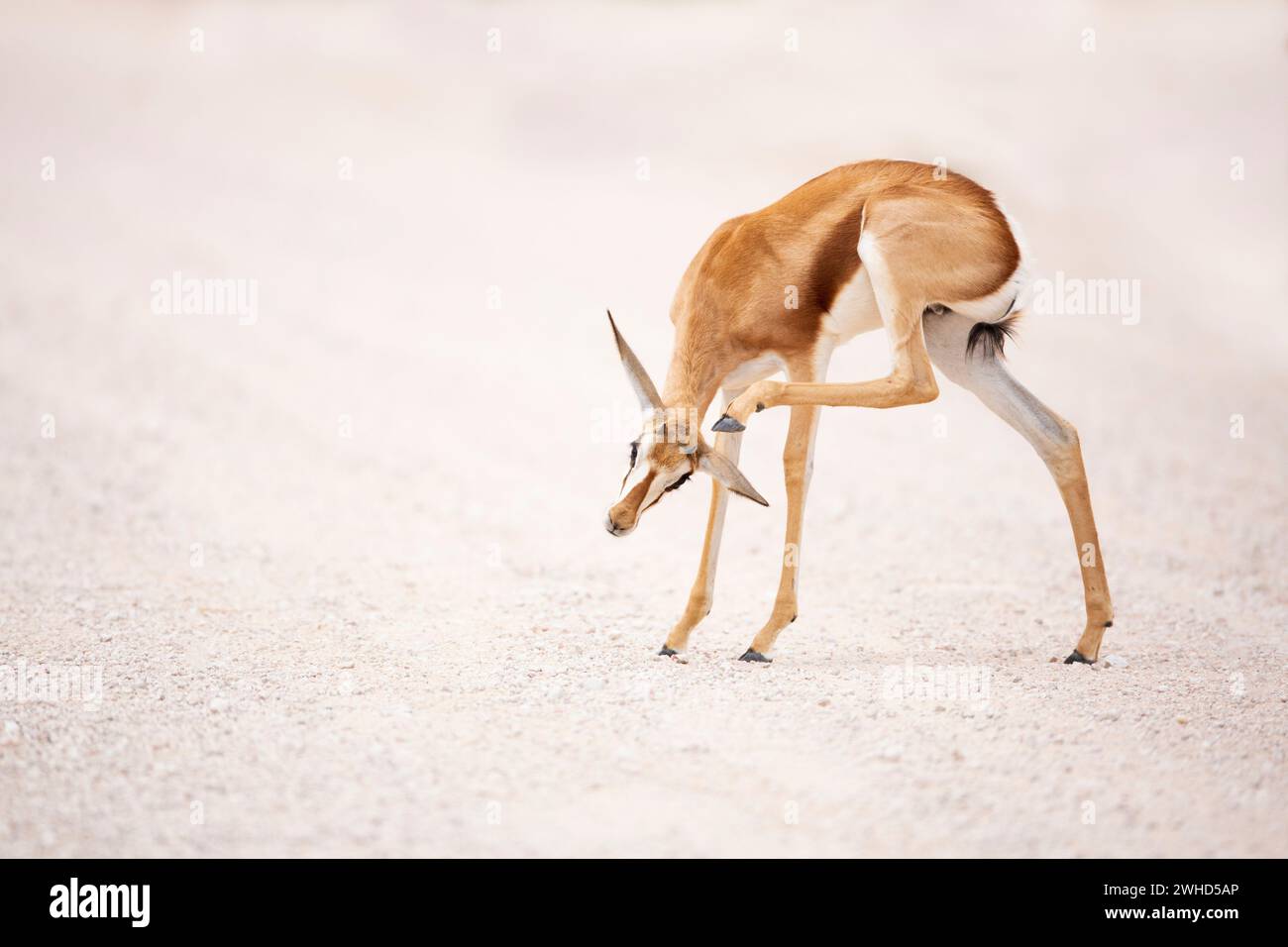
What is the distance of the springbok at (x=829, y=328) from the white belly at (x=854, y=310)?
0.01 meters

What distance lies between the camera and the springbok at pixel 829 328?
7.52 m

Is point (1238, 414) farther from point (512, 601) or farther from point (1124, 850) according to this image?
point (1124, 850)

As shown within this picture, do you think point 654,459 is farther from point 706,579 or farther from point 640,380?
point 706,579

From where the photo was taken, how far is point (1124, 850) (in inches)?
A: 213

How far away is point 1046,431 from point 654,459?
3.02 metres

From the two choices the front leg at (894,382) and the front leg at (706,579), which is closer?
the front leg at (894,382)

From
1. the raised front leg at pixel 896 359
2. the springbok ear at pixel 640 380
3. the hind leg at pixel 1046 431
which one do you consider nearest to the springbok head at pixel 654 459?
the springbok ear at pixel 640 380

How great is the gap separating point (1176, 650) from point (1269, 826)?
3.59 m

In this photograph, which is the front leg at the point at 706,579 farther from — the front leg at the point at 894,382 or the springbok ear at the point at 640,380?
the springbok ear at the point at 640,380

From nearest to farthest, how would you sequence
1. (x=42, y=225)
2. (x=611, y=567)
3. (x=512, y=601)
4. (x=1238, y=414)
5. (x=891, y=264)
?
(x=891, y=264) → (x=512, y=601) → (x=611, y=567) → (x=1238, y=414) → (x=42, y=225)

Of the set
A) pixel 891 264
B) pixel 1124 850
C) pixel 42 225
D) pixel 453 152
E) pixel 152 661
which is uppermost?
pixel 453 152

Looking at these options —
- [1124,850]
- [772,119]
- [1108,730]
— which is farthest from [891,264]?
[772,119]

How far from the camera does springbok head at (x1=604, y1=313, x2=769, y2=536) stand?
735 centimetres

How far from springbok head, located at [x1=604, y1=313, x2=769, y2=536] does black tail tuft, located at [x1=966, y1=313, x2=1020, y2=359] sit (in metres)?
2.23
